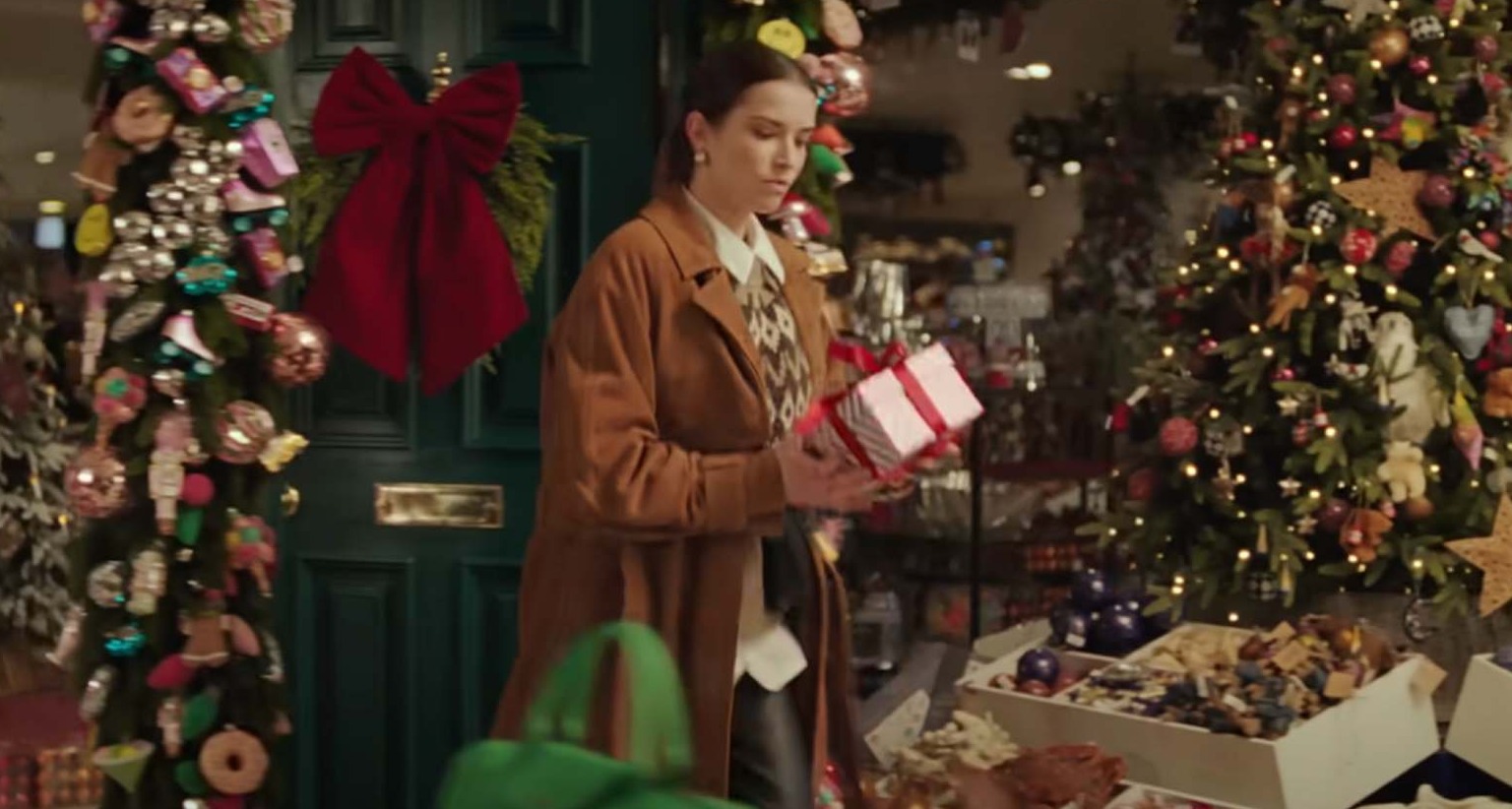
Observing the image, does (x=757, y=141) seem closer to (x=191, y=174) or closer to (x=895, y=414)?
(x=895, y=414)

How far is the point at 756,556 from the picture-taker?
82.4 inches

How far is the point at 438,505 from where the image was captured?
10.4 feet

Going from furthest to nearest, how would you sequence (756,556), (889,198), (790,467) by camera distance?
(889,198) < (756,556) < (790,467)

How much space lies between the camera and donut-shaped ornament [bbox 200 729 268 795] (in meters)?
2.58

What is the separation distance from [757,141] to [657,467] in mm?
446

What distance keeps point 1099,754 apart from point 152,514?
1668mm

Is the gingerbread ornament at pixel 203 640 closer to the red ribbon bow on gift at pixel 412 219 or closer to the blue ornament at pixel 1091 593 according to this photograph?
the red ribbon bow on gift at pixel 412 219

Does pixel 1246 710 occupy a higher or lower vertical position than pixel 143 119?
lower

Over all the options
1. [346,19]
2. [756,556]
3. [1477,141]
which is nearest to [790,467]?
[756,556]

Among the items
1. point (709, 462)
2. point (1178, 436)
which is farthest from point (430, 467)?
Answer: point (1178, 436)

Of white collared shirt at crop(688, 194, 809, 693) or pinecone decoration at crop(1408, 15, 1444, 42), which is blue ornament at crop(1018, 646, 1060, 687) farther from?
pinecone decoration at crop(1408, 15, 1444, 42)

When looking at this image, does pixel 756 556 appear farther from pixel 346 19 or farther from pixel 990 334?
pixel 990 334

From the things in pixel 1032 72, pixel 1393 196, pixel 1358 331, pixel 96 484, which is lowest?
pixel 96 484

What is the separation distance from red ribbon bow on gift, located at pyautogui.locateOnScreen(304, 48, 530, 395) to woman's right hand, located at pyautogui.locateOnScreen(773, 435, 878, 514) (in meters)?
1.21
